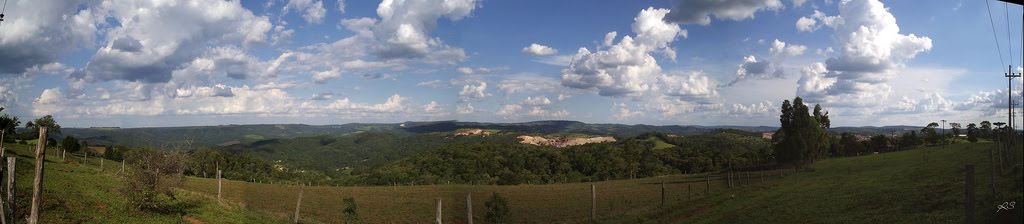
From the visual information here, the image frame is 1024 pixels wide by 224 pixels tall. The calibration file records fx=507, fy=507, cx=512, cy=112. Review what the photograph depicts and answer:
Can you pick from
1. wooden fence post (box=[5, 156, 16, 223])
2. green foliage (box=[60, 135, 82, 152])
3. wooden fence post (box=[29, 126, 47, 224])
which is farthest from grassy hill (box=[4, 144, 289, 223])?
green foliage (box=[60, 135, 82, 152])

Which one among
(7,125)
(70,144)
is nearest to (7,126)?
(7,125)

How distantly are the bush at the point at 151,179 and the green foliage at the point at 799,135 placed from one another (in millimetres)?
71897

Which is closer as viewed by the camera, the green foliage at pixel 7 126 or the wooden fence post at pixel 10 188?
the wooden fence post at pixel 10 188

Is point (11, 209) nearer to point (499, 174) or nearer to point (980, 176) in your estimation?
point (980, 176)

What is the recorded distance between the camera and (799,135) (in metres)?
70.2

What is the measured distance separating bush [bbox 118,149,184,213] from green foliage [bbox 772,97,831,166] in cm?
7190

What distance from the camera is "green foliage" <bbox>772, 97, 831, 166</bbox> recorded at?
230ft

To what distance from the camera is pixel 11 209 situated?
40.3 feet

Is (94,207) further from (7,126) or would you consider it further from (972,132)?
(972,132)

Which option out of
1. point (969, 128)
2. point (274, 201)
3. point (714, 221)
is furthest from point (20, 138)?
point (969, 128)

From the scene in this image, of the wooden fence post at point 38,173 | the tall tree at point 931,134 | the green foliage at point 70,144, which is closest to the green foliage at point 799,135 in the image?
the tall tree at point 931,134

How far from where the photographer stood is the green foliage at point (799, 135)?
70.2 metres

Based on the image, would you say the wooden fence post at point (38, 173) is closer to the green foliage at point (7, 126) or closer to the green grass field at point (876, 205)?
→ the green grass field at point (876, 205)

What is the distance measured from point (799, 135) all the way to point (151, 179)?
73.2m
